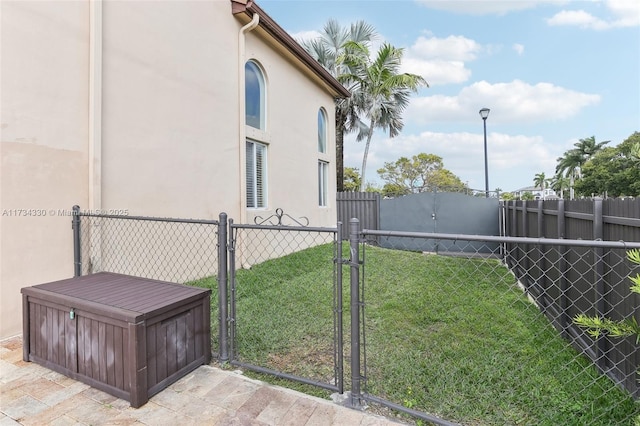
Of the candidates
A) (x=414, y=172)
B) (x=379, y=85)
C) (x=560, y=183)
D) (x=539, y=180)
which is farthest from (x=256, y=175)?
(x=539, y=180)

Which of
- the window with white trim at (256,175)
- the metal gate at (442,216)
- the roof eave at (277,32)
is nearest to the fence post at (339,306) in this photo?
the window with white trim at (256,175)

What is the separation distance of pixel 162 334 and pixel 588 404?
2945mm

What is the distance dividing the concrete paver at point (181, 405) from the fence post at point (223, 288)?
24cm

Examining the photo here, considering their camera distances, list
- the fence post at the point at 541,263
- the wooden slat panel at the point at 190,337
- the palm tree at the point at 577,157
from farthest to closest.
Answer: the palm tree at the point at 577,157 < the fence post at the point at 541,263 < the wooden slat panel at the point at 190,337

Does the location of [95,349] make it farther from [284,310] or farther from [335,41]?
[335,41]

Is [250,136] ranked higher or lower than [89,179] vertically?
higher

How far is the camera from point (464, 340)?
325 centimetres

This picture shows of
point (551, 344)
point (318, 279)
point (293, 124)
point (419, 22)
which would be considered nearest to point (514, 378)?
point (551, 344)

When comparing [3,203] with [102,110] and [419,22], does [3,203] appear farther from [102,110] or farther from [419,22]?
[419,22]

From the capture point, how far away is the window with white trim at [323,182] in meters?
10.2

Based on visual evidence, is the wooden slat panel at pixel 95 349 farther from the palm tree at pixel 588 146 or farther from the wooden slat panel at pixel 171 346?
the palm tree at pixel 588 146

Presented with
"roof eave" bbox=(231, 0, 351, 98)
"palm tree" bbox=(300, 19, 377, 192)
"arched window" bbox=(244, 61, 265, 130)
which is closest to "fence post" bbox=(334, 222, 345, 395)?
"arched window" bbox=(244, 61, 265, 130)

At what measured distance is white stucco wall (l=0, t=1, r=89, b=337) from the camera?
3.03 meters

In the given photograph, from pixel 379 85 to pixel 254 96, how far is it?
8.71m
